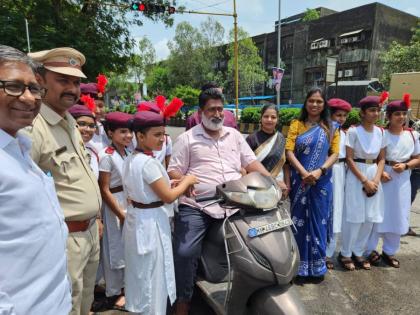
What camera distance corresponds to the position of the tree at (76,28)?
7074 mm

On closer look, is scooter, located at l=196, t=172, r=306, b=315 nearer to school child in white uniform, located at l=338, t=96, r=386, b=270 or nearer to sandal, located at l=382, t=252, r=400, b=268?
school child in white uniform, located at l=338, t=96, r=386, b=270

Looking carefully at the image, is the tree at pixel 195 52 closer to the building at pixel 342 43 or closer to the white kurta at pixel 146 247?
the building at pixel 342 43

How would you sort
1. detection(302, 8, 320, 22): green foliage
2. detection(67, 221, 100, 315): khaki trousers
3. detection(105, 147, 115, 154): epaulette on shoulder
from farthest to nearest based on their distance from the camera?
detection(302, 8, 320, 22): green foliage, detection(105, 147, 115, 154): epaulette on shoulder, detection(67, 221, 100, 315): khaki trousers

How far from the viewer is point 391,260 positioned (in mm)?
3537

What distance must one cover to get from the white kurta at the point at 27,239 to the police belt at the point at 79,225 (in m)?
0.45

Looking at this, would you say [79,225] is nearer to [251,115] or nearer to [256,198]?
[256,198]

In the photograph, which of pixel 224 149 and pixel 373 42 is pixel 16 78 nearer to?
pixel 224 149

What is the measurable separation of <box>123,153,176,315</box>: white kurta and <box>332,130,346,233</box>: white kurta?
205 cm

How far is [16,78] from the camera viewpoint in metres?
1.24

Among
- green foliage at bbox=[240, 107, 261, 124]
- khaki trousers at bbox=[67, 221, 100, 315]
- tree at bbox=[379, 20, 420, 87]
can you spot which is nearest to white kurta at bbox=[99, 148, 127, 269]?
khaki trousers at bbox=[67, 221, 100, 315]

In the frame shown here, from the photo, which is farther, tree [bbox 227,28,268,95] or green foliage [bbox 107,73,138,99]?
green foliage [bbox 107,73,138,99]

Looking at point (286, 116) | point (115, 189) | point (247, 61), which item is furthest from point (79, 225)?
point (247, 61)

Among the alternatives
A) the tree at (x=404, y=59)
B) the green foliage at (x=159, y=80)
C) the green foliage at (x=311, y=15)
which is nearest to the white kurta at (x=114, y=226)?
the tree at (x=404, y=59)

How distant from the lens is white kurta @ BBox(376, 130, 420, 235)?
3.51 metres
